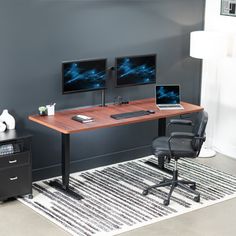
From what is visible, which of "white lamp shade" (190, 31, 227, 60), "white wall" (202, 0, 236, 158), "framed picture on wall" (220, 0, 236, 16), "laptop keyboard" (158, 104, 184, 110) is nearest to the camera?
"laptop keyboard" (158, 104, 184, 110)

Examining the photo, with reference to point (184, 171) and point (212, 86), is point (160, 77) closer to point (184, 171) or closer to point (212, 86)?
point (212, 86)

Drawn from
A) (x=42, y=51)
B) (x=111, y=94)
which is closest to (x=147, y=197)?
(x=111, y=94)

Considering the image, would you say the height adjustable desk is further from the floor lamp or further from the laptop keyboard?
the floor lamp

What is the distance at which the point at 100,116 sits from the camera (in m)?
6.16

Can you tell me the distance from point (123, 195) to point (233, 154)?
5.99ft

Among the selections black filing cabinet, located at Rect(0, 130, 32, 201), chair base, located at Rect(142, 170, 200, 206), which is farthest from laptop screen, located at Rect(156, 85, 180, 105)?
black filing cabinet, located at Rect(0, 130, 32, 201)

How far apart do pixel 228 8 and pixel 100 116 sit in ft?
6.88

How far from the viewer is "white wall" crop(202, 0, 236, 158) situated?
280 inches

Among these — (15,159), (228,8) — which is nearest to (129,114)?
(15,159)

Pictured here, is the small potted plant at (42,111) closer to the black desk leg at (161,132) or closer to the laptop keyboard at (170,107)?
the laptop keyboard at (170,107)

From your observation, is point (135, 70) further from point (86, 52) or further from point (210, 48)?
point (210, 48)

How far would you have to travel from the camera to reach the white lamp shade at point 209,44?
264 inches

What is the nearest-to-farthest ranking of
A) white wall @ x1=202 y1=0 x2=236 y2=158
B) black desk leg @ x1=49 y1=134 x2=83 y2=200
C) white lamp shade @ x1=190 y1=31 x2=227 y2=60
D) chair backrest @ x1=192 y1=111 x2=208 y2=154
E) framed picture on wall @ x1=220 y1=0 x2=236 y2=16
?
chair backrest @ x1=192 y1=111 x2=208 y2=154, black desk leg @ x1=49 y1=134 x2=83 y2=200, white lamp shade @ x1=190 y1=31 x2=227 y2=60, framed picture on wall @ x1=220 y1=0 x2=236 y2=16, white wall @ x1=202 y1=0 x2=236 y2=158

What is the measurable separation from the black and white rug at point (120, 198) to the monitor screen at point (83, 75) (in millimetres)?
989
